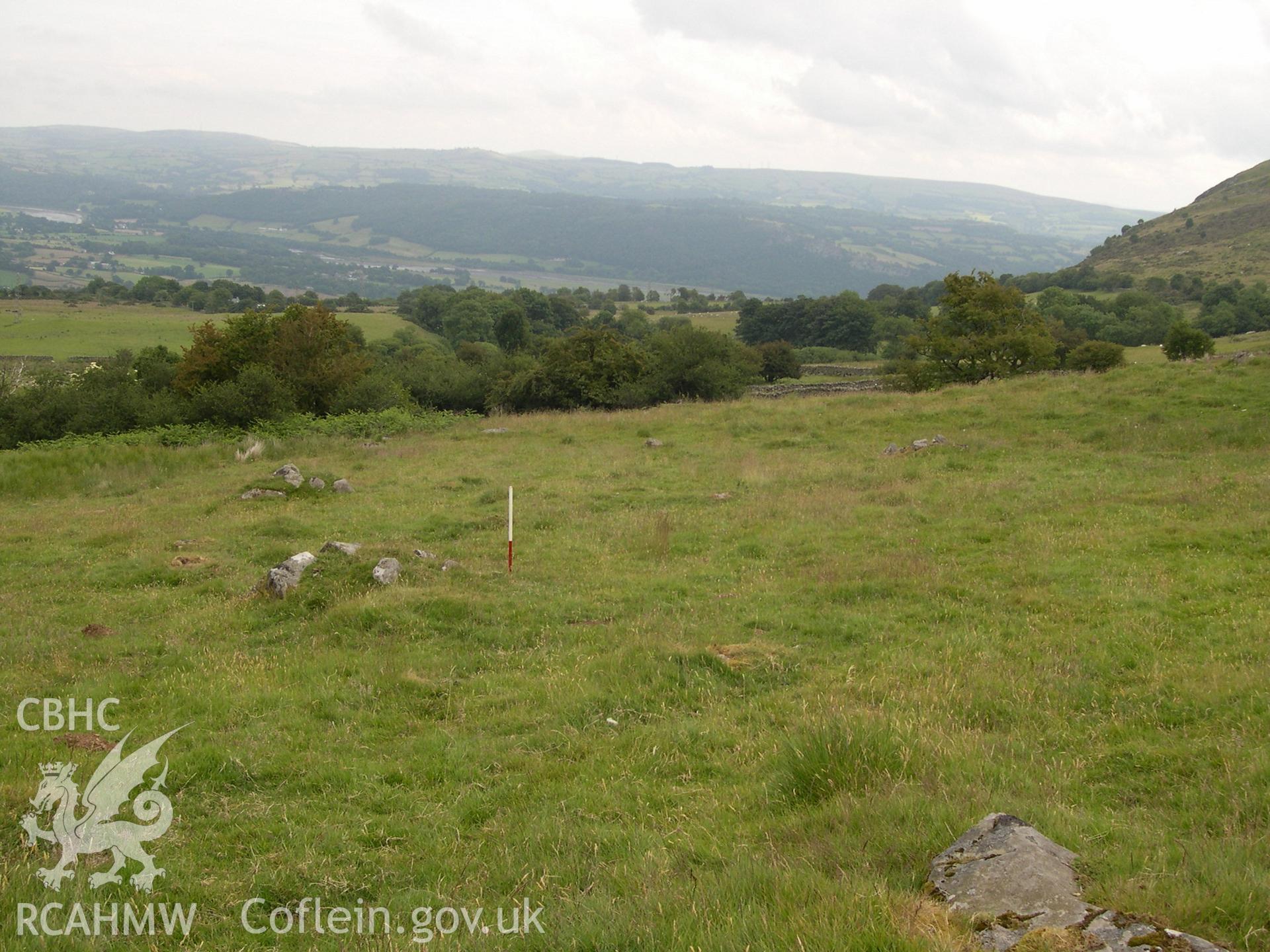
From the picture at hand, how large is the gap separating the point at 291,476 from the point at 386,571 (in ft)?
33.7

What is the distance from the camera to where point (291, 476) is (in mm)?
21438

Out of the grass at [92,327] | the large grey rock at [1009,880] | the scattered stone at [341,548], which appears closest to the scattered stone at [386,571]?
the scattered stone at [341,548]

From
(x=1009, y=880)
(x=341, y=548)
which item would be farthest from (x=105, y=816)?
(x=341, y=548)

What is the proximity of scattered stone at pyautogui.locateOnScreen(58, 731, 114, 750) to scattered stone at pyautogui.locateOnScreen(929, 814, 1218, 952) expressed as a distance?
23.3ft

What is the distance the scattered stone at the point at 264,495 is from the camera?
20375 mm

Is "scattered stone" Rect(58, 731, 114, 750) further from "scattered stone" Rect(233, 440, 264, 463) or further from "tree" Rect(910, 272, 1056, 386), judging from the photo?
"tree" Rect(910, 272, 1056, 386)

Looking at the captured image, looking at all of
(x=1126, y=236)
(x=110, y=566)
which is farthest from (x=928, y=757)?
(x=1126, y=236)

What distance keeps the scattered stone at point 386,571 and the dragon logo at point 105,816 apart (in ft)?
17.2

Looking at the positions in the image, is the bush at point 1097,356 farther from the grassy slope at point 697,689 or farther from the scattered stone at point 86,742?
the scattered stone at point 86,742

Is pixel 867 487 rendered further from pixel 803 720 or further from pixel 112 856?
pixel 112 856

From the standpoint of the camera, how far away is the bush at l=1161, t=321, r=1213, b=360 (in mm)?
44125

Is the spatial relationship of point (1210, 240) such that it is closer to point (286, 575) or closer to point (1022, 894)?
point (286, 575)

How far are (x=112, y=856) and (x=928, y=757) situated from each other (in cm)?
573

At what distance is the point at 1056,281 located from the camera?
4808 inches
